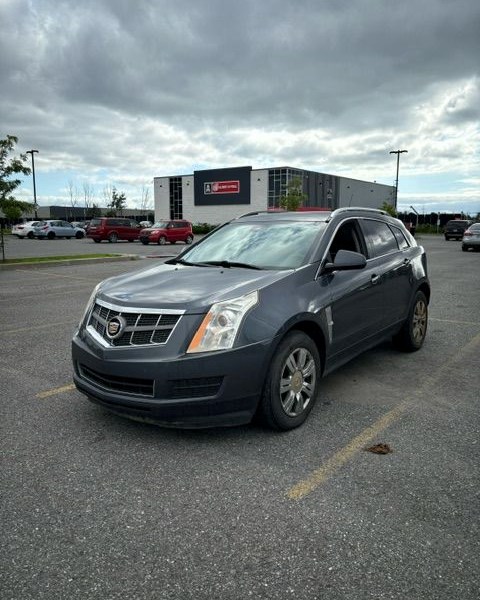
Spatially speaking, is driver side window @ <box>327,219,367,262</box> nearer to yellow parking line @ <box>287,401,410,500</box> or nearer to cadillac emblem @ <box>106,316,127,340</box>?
yellow parking line @ <box>287,401,410,500</box>

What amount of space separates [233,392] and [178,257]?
2.14m

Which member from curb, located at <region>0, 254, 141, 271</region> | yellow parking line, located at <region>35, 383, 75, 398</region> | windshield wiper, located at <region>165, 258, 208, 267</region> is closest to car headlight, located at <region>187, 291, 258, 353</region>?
windshield wiper, located at <region>165, 258, 208, 267</region>

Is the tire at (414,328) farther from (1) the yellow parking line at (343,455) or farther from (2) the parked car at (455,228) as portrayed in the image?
(2) the parked car at (455,228)

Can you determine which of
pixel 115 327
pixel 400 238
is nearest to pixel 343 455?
pixel 115 327

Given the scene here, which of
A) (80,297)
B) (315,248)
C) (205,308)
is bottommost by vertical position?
(80,297)

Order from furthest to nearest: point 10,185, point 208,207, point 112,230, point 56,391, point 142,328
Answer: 1. point 208,207
2. point 112,230
3. point 10,185
4. point 56,391
5. point 142,328

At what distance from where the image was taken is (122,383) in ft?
11.3

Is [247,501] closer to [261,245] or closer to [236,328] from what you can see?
[236,328]

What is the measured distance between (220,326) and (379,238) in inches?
109

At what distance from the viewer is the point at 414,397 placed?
4508mm

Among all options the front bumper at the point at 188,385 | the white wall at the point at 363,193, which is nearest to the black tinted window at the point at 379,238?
the front bumper at the point at 188,385

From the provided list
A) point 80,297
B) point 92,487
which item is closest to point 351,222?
point 92,487

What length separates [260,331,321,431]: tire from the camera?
3.52 metres

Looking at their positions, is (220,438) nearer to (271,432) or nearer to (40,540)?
(271,432)
